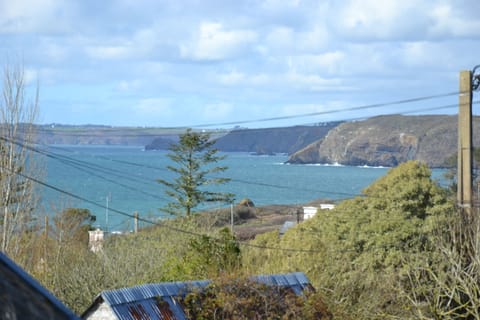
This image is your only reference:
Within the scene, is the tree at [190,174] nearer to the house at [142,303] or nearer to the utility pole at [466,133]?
the utility pole at [466,133]

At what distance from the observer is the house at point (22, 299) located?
2.53 meters

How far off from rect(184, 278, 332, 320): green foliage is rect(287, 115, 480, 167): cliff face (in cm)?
7589

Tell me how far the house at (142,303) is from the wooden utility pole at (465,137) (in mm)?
5650

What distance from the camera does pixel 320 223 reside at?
83.9 ft

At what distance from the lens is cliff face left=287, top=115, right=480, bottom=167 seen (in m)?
103

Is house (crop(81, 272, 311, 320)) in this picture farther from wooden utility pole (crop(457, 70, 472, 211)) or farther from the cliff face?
the cliff face

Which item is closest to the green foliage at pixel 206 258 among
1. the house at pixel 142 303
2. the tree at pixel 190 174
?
the house at pixel 142 303

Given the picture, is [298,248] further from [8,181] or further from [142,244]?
[8,181]

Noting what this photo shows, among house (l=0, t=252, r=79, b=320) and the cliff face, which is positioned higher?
house (l=0, t=252, r=79, b=320)

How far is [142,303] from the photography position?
13539 mm

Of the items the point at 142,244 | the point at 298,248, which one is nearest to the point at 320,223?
the point at 298,248

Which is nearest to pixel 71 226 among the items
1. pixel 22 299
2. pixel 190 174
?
pixel 190 174

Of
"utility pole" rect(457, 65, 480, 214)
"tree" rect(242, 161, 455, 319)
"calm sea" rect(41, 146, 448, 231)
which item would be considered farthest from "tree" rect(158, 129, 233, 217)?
"utility pole" rect(457, 65, 480, 214)

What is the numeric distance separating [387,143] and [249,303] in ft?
381
